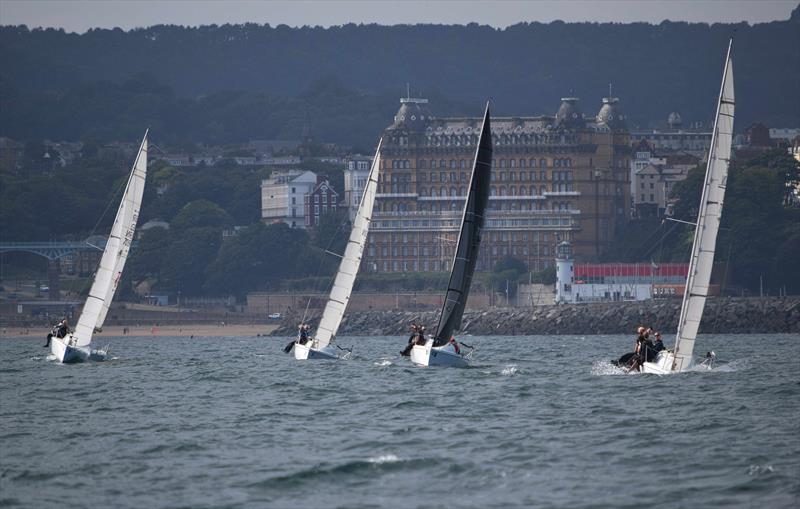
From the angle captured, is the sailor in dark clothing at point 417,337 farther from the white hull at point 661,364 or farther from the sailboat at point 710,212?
the sailboat at point 710,212

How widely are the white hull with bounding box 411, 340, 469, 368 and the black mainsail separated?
290 mm

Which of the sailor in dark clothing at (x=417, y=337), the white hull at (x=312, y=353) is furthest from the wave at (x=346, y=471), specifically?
the white hull at (x=312, y=353)

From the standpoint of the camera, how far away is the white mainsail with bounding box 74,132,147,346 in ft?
218

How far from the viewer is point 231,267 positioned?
17900 cm

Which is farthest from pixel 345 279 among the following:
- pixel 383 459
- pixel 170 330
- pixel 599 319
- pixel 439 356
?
pixel 170 330

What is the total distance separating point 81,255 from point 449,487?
162 metres

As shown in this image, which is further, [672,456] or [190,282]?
[190,282]

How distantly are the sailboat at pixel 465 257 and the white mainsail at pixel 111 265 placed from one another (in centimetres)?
1256

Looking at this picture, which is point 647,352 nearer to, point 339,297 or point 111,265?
point 339,297

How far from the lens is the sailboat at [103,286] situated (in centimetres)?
6644

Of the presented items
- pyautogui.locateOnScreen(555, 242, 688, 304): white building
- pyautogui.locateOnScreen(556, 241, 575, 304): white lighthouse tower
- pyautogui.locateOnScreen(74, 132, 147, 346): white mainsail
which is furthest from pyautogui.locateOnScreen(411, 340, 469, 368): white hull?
pyautogui.locateOnScreen(556, 241, 575, 304): white lighthouse tower

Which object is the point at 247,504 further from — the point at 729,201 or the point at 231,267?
the point at 231,267

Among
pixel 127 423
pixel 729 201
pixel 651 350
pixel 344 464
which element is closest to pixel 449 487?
pixel 344 464

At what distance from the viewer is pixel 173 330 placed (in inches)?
5778
